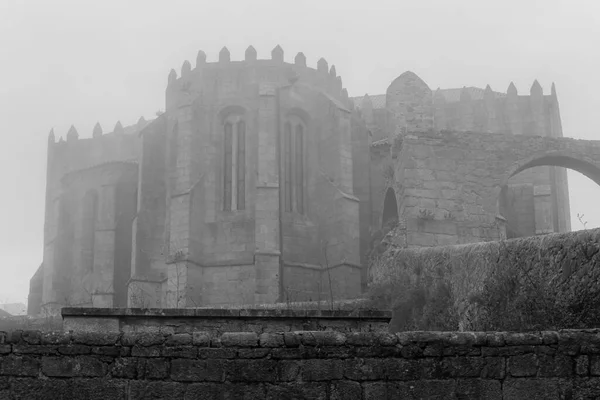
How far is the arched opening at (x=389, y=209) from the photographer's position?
26.7 m

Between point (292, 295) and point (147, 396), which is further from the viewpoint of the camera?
point (292, 295)

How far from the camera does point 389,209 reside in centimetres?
2775

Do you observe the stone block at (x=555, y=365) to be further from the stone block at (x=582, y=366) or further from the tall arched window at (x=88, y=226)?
the tall arched window at (x=88, y=226)

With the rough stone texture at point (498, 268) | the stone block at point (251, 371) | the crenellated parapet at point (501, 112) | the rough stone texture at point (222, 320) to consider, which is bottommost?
the stone block at point (251, 371)

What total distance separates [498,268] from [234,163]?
22.4m

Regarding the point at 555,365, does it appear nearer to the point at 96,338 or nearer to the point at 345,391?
the point at 345,391

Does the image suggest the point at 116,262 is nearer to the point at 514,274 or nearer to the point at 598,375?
the point at 514,274

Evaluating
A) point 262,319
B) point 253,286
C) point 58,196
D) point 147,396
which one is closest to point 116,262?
point 58,196

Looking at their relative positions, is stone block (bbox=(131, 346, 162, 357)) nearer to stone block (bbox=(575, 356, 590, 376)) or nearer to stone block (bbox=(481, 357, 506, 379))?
stone block (bbox=(481, 357, 506, 379))

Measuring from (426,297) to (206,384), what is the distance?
29.6 feet

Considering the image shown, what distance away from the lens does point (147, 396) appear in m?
7.55

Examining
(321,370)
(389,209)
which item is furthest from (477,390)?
(389,209)

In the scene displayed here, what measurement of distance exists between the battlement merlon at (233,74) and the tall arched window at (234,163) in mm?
1279

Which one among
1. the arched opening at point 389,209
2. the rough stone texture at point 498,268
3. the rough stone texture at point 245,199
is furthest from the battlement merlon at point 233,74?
the rough stone texture at point 498,268
